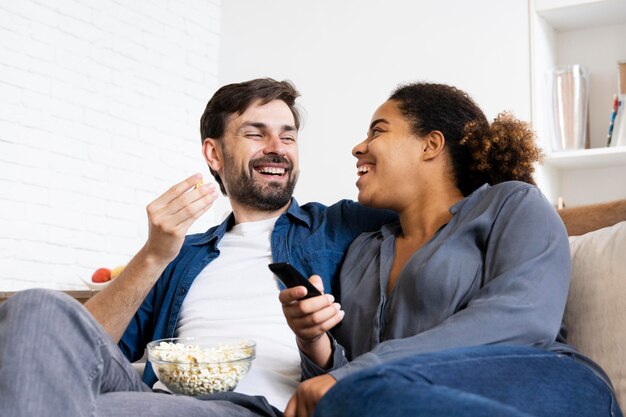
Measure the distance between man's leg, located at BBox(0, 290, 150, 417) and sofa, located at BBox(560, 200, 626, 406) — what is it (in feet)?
2.96

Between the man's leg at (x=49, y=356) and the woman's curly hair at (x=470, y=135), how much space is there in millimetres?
919

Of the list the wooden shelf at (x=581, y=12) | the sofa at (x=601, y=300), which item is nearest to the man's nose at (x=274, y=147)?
the sofa at (x=601, y=300)

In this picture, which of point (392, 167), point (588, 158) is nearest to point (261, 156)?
point (392, 167)

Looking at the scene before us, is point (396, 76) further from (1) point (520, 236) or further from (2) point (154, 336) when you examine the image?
(1) point (520, 236)

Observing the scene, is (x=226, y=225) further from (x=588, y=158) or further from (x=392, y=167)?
(x=588, y=158)

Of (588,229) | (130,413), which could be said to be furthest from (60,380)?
(588,229)

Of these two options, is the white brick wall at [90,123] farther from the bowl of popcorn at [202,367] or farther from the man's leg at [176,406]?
the man's leg at [176,406]

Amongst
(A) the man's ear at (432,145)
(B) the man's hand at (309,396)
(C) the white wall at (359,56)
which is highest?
Answer: (C) the white wall at (359,56)

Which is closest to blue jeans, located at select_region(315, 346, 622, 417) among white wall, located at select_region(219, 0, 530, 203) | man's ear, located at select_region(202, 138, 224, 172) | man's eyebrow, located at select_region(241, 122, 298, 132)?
man's eyebrow, located at select_region(241, 122, 298, 132)

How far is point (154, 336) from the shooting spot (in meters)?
2.06

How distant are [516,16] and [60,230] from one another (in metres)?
2.11

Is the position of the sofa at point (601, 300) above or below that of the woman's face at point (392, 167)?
below

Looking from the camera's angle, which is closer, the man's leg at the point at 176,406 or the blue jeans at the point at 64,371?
the blue jeans at the point at 64,371

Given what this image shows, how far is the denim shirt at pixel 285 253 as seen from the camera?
2.04 meters
